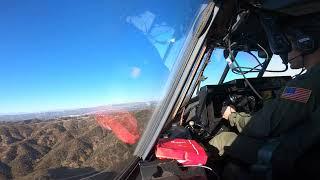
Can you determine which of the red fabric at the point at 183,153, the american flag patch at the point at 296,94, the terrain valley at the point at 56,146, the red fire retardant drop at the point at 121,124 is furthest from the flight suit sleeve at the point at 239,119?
the terrain valley at the point at 56,146

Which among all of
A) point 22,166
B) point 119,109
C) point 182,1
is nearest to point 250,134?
point 182,1

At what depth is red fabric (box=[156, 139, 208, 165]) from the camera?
1763 mm

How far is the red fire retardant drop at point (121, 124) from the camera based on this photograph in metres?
1.20

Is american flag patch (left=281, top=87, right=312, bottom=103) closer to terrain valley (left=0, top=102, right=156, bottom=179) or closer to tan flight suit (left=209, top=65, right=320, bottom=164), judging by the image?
tan flight suit (left=209, top=65, right=320, bottom=164)

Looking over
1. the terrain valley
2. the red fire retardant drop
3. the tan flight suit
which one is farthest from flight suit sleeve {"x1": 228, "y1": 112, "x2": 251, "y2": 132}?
the terrain valley

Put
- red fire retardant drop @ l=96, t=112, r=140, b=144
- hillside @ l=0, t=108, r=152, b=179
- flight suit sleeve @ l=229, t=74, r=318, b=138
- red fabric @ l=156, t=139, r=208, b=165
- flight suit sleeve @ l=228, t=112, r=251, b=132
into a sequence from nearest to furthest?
hillside @ l=0, t=108, r=152, b=179 → red fire retardant drop @ l=96, t=112, r=140, b=144 → red fabric @ l=156, t=139, r=208, b=165 → flight suit sleeve @ l=229, t=74, r=318, b=138 → flight suit sleeve @ l=228, t=112, r=251, b=132

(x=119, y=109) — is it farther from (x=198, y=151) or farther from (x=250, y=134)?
(x=250, y=134)

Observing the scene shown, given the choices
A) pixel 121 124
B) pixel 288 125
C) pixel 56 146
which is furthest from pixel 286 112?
pixel 56 146

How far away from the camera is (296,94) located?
81.6 inches

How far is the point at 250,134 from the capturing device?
2270mm

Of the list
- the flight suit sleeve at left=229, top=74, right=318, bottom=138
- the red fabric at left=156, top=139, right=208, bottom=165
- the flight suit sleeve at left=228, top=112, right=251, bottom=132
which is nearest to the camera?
the red fabric at left=156, top=139, right=208, bottom=165

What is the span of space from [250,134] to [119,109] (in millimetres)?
1229

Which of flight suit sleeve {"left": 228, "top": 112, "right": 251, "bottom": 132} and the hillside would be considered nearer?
the hillside

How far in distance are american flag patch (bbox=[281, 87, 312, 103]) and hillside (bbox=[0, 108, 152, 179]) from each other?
48.7 inches
